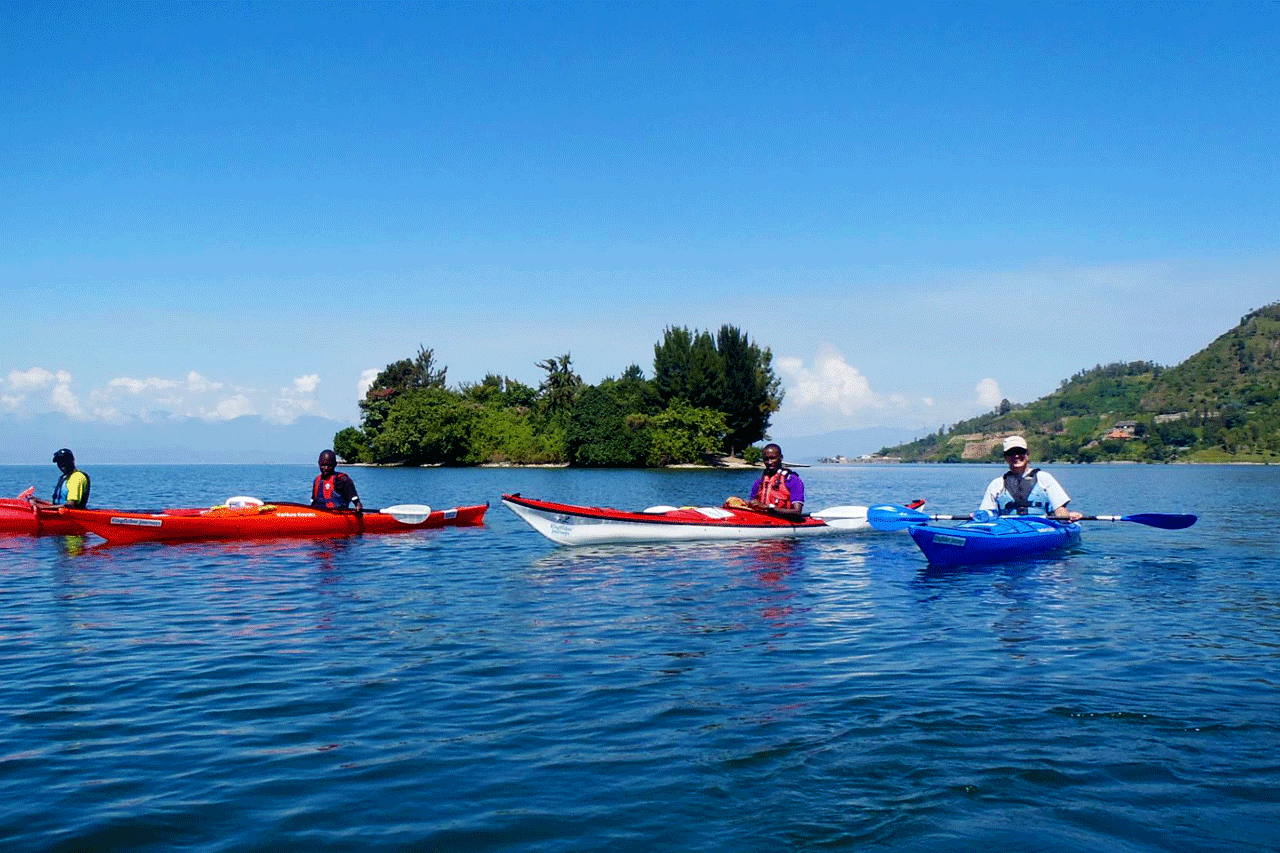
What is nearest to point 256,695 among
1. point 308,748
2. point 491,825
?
point 308,748

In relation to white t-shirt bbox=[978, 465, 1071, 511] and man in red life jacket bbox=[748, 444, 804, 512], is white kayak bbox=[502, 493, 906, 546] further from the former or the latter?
white t-shirt bbox=[978, 465, 1071, 511]

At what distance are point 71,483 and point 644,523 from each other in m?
12.3

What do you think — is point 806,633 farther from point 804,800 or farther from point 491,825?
Result: point 491,825

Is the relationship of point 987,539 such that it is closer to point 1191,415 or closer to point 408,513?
point 408,513

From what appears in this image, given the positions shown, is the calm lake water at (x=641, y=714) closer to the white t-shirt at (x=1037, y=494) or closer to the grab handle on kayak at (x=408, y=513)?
the white t-shirt at (x=1037, y=494)

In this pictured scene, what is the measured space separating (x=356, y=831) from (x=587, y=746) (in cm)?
173

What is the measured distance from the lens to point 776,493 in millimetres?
19047

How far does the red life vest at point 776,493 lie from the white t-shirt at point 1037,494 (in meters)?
4.02

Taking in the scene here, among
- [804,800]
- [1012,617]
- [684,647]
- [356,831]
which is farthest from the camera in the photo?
[1012,617]

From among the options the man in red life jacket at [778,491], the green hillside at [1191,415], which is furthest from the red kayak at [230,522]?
the green hillside at [1191,415]

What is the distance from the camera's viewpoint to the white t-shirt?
52.6ft

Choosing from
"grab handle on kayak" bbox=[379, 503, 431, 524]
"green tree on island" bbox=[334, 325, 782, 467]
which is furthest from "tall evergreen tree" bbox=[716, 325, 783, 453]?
"grab handle on kayak" bbox=[379, 503, 431, 524]

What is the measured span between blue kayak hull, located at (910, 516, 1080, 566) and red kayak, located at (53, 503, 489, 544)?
12.3 meters

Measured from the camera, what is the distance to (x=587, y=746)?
610 centimetres
